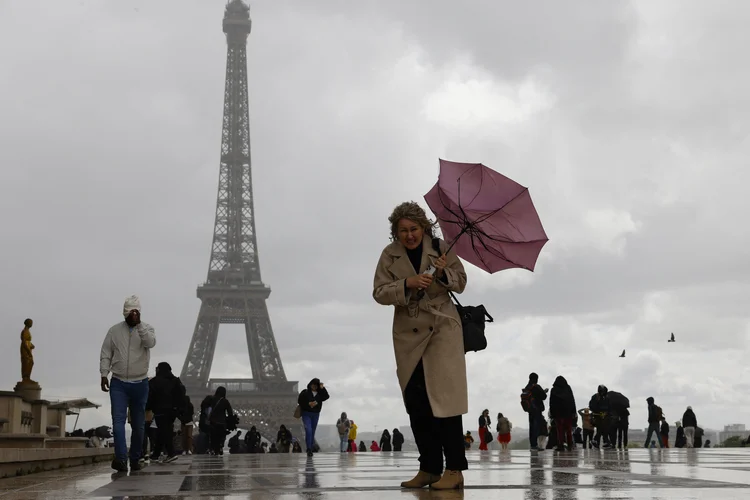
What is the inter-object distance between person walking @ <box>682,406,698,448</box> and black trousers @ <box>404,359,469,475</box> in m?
20.9

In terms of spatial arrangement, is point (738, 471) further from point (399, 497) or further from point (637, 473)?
point (399, 497)

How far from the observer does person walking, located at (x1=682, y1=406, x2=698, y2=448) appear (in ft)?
86.1

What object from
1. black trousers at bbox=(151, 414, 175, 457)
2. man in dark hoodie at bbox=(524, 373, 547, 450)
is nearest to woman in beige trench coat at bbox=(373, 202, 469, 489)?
black trousers at bbox=(151, 414, 175, 457)

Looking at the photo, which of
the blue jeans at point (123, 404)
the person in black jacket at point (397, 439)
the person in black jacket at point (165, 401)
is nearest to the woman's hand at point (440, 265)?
the blue jeans at point (123, 404)

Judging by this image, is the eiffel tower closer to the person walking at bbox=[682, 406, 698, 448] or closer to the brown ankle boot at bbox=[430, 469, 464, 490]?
the person walking at bbox=[682, 406, 698, 448]

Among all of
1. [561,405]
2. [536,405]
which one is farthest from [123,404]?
[536,405]

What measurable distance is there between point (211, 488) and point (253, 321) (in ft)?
225

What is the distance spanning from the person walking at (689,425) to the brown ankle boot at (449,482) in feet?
69.1

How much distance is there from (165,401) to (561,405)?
732cm

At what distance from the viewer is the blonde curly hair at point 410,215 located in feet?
21.6

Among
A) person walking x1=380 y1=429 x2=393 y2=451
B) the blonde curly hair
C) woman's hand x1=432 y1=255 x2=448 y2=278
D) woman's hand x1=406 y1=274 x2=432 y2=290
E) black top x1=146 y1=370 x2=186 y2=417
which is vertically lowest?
person walking x1=380 y1=429 x2=393 y2=451

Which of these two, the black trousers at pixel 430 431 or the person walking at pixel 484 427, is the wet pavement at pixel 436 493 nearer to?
the black trousers at pixel 430 431

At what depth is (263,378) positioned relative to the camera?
236 ft

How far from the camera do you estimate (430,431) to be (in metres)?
6.47
